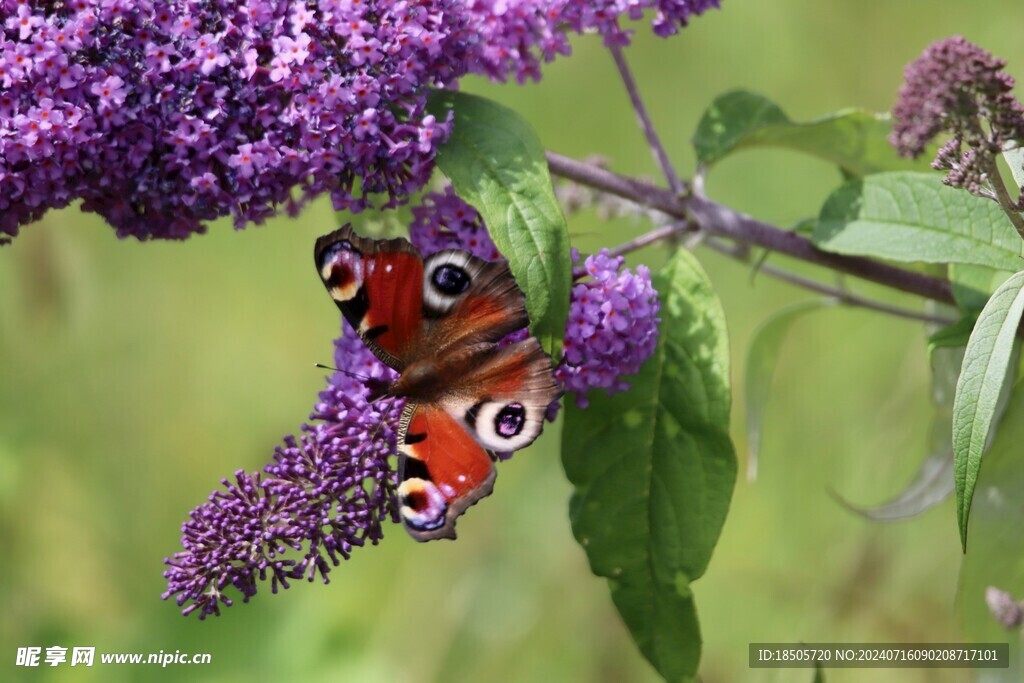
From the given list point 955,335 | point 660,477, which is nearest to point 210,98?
point 660,477

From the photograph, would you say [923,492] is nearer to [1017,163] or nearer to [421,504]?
[1017,163]

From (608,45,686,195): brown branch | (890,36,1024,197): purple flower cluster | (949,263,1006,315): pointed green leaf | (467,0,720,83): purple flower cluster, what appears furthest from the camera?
(608,45,686,195): brown branch

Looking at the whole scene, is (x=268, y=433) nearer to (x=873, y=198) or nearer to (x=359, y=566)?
(x=359, y=566)

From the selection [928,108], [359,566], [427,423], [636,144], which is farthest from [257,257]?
[928,108]

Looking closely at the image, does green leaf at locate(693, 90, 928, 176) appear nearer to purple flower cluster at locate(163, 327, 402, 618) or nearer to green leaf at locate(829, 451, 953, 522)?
green leaf at locate(829, 451, 953, 522)

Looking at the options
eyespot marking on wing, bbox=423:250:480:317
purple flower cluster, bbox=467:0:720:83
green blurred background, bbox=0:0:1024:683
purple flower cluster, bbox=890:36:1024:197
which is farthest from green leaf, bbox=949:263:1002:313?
green blurred background, bbox=0:0:1024:683

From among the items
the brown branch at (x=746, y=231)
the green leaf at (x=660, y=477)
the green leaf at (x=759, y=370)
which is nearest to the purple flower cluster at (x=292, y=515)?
the green leaf at (x=660, y=477)
